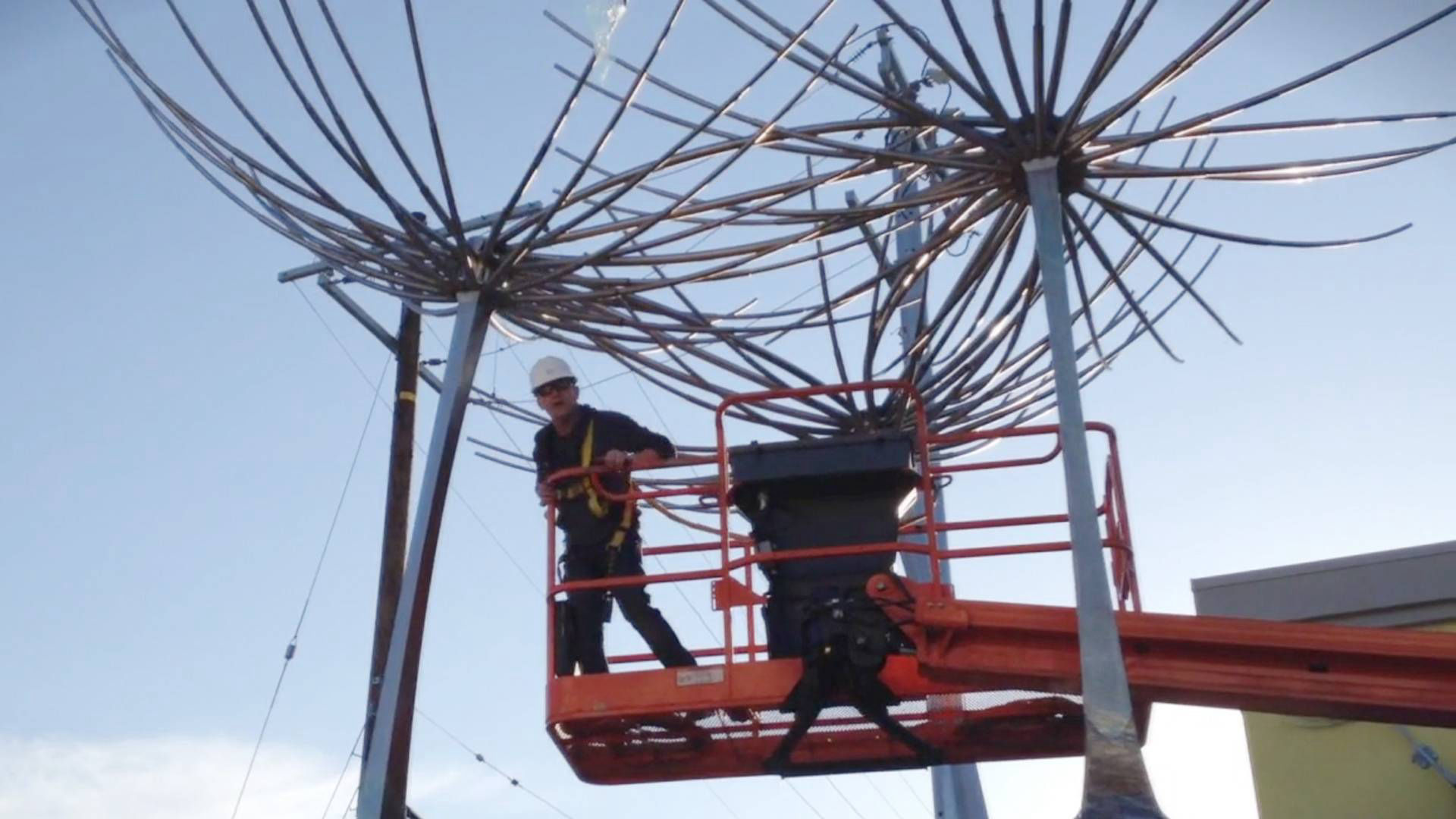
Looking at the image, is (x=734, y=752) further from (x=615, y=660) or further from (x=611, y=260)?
(x=611, y=260)

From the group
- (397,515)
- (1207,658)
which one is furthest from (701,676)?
(397,515)

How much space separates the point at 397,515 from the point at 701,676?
10.7m

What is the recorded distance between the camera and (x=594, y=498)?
9188 millimetres

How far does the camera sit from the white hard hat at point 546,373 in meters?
9.52

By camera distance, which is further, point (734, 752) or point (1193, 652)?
point (734, 752)

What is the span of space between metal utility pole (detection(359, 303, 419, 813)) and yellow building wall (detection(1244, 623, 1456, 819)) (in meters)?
9.37

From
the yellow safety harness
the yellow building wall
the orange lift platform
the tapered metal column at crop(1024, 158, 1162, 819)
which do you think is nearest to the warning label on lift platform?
the orange lift platform

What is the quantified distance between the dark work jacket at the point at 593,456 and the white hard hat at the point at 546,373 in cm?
22

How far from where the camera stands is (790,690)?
835 cm

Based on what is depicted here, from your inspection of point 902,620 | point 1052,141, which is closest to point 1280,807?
point 902,620

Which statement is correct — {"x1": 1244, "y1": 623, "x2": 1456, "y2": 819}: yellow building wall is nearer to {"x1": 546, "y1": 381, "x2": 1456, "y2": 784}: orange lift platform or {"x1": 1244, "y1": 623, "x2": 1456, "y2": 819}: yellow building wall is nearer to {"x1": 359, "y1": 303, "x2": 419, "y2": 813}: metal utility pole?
{"x1": 546, "y1": 381, "x2": 1456, "y2": 784}: orange lift platform

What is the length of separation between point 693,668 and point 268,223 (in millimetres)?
4495

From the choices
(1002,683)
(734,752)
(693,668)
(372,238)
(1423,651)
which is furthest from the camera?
(372,238)

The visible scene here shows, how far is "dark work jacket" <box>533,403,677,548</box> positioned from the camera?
922 centimetres
